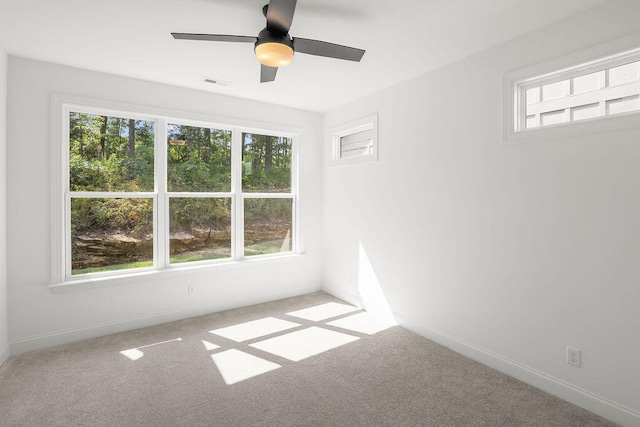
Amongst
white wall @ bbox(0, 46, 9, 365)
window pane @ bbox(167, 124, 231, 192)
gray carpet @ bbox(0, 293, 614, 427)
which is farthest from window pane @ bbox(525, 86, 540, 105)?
white wall @ bbox(0, 46, 9, 365)

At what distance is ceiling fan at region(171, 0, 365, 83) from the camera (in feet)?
6.05

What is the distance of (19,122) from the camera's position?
117 inches

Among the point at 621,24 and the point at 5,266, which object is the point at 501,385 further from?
the point at 5,266

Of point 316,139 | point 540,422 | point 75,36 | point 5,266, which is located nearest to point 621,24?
point 540,422

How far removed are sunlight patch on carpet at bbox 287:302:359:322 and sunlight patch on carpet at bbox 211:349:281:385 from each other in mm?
1050

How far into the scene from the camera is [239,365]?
2811 millimetres

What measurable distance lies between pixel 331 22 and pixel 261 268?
10.1 ft

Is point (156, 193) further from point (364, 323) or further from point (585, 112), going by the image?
point (585, 112)

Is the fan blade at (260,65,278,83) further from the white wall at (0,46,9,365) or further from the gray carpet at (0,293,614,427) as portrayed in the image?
the gray carpet at (0,293,614,427)

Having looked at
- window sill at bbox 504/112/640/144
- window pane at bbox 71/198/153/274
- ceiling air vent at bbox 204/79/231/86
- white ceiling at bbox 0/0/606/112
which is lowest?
window pane at bbox 71/198/153/274

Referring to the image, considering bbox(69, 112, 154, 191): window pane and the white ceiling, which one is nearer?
the white ceiling

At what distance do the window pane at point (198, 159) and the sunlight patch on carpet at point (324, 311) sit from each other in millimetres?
1835

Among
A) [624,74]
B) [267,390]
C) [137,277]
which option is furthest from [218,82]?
[624,74]

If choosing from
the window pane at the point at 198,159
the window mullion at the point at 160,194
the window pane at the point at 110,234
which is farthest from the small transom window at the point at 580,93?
the window pane at the point at 110,234
